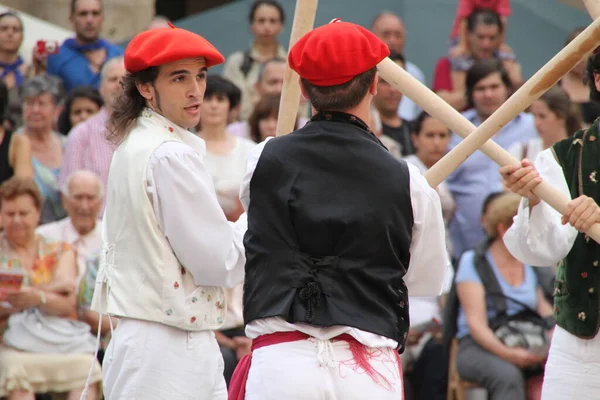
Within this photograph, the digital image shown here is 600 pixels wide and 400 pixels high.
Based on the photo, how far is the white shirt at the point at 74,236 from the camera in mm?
6699

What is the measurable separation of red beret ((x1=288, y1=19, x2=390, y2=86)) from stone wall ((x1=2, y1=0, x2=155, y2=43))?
782 centimetres

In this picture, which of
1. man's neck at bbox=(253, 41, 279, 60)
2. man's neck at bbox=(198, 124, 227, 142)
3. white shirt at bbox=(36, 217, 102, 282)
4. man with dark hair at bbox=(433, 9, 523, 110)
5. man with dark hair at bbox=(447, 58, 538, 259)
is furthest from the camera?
man's neck at bbox=(253, 41, 279, 60)

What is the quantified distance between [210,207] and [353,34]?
2.75 feet

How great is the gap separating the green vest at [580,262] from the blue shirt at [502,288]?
2.35 metres

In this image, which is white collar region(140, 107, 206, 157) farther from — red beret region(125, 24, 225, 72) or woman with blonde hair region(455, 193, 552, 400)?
woman with blonde hair region(455, 193, 552, 400)

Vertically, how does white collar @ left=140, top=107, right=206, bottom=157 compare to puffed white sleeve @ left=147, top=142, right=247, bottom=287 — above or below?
above

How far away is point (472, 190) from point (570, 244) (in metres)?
Result: 3.34

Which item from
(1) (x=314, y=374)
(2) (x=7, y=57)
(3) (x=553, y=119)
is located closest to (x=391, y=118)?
(3) (x=553, y=119)

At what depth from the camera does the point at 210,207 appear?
3943mm

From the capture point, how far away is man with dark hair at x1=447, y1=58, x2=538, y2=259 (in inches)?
296

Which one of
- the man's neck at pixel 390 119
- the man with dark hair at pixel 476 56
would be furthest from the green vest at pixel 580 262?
the man with dark hair at pixel 476 56

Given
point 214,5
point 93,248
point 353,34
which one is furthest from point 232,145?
point 214,5

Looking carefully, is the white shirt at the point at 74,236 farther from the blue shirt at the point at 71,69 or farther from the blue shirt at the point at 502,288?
the blue shirt at the point at 502,288

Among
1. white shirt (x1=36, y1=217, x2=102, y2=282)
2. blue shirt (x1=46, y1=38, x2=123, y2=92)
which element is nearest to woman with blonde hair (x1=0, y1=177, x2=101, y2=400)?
white shirt (x1=36, y1=217, x2=102, y2=282)
